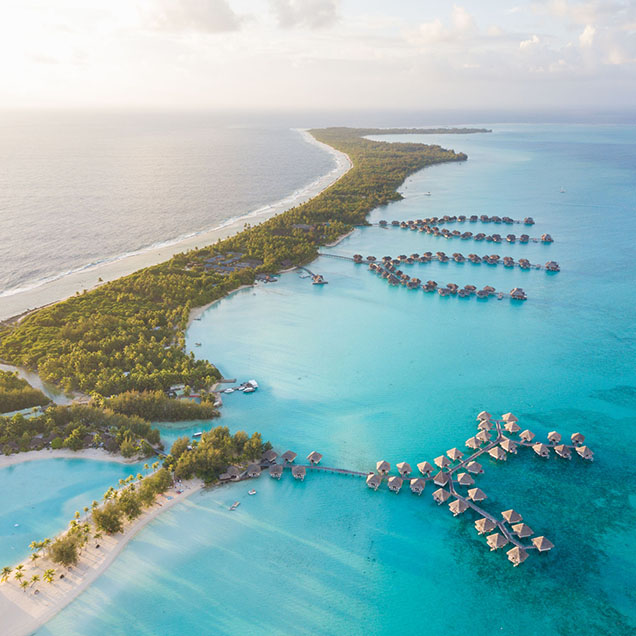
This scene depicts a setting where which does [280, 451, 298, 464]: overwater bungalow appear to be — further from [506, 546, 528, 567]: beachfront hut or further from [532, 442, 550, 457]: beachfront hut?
[532, 442, 550, 457]: beachfront hut

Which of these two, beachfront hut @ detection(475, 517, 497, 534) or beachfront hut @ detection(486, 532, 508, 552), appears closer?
beachfront hut @ detection(486, 532, 508, 552)

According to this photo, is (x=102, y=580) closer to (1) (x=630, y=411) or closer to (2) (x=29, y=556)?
(2) (x=29, y=556)

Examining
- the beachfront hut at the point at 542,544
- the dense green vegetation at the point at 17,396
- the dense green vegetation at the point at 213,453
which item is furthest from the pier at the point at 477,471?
the dense green vegetation at the point at 17,396

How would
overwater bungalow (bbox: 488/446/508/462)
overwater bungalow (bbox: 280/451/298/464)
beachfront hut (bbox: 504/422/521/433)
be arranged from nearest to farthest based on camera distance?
A: overwater bungalow (bbox: 280/451/298/464), overwater bungalow (bbox: 488/446/508/462), beachfront hut (bbox: 504/422/521/433)

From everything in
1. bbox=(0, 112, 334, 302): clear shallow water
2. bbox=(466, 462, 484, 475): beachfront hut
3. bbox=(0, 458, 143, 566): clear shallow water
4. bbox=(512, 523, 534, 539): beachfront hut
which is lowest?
bbox=(0, 458, 143, 566): clear shallow water

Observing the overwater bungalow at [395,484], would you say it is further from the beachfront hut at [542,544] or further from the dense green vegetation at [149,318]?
the dense green vegetation at [149,318]

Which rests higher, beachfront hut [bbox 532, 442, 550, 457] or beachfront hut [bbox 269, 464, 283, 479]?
beachfront hut [bbox 532, 442, 550, 457]

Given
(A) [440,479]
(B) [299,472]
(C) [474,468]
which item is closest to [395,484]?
(A) [440,479]

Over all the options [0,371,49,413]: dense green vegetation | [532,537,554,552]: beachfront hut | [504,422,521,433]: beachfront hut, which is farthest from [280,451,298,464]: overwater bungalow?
[0,371,49,413]: dense green vegetation

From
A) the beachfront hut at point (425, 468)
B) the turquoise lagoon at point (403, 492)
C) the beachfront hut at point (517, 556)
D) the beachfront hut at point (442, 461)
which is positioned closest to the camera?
the turquoise lagoon at point (403, 492)
